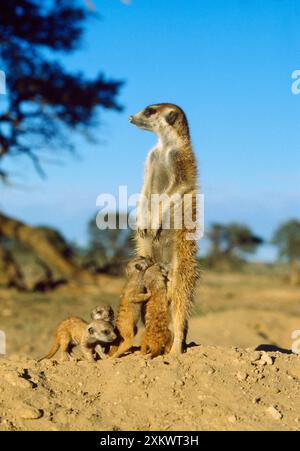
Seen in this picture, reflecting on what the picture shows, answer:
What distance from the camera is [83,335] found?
489cm

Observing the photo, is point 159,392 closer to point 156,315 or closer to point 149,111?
point 156,315

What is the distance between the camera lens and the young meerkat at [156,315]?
471cm

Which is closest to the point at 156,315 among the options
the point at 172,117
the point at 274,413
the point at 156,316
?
the point at 156,316

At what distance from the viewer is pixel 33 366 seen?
460 cm

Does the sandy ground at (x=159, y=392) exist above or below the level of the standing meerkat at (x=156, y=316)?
below

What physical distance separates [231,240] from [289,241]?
390 cm

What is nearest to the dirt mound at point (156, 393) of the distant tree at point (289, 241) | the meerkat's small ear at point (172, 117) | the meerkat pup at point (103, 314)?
the meerkat pup at point (103, 314)

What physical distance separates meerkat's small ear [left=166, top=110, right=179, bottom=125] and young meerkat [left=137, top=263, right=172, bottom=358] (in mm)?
971

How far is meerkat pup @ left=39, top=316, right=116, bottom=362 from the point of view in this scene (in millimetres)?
4723

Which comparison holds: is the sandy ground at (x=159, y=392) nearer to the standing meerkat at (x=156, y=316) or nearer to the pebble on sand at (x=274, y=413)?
the pebble on sand at (x=274, y=413)

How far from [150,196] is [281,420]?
178cm

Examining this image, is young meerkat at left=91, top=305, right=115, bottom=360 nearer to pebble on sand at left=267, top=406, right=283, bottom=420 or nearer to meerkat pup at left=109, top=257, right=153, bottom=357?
meerkat pup at left=109, top=257, right=153, bottom=357

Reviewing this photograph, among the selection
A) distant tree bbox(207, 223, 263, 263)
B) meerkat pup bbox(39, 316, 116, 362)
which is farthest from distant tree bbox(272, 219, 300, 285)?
meerkat pup bbox(39, 316, 116, 362)
